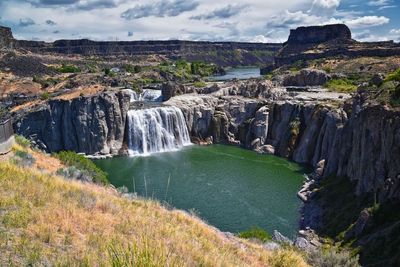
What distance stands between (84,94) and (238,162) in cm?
2335

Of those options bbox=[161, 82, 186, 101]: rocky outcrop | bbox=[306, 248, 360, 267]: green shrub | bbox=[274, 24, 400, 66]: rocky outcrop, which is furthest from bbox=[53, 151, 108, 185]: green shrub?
bbox=[274, 24, 400, 66]: rocky outcrop

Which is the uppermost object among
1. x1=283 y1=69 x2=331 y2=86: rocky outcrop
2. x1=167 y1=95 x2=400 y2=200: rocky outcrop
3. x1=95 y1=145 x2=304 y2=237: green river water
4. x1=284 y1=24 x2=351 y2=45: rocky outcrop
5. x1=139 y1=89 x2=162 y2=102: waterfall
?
x1=284 y1=24 x2=351 y2=45: rocky outcrop

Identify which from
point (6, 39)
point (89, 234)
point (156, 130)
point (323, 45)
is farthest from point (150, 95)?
point (323, 45)

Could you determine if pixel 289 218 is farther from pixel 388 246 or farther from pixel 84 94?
pixel 84 94

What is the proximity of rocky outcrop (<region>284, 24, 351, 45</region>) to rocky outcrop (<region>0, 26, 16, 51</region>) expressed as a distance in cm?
12100

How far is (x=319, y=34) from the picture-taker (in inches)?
5162

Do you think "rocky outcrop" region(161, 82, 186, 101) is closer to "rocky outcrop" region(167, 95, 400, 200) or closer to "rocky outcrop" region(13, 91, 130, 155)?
"rocky outcrop" region(167, 95, 400, 200)

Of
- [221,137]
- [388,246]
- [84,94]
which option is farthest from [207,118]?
[388,246]

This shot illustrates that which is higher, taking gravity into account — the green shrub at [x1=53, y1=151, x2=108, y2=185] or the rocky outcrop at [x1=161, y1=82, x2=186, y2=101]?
the rocky outcrop at [x1=161, y1=82, x2=186, y2=101]

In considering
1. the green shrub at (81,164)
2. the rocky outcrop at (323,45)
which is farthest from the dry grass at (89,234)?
the rocky outcrop at (323,45)

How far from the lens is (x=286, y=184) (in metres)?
28.6

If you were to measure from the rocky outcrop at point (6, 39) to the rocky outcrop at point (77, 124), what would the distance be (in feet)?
211

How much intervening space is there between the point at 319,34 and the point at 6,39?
125 metres

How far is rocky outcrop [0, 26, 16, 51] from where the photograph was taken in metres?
85.5
